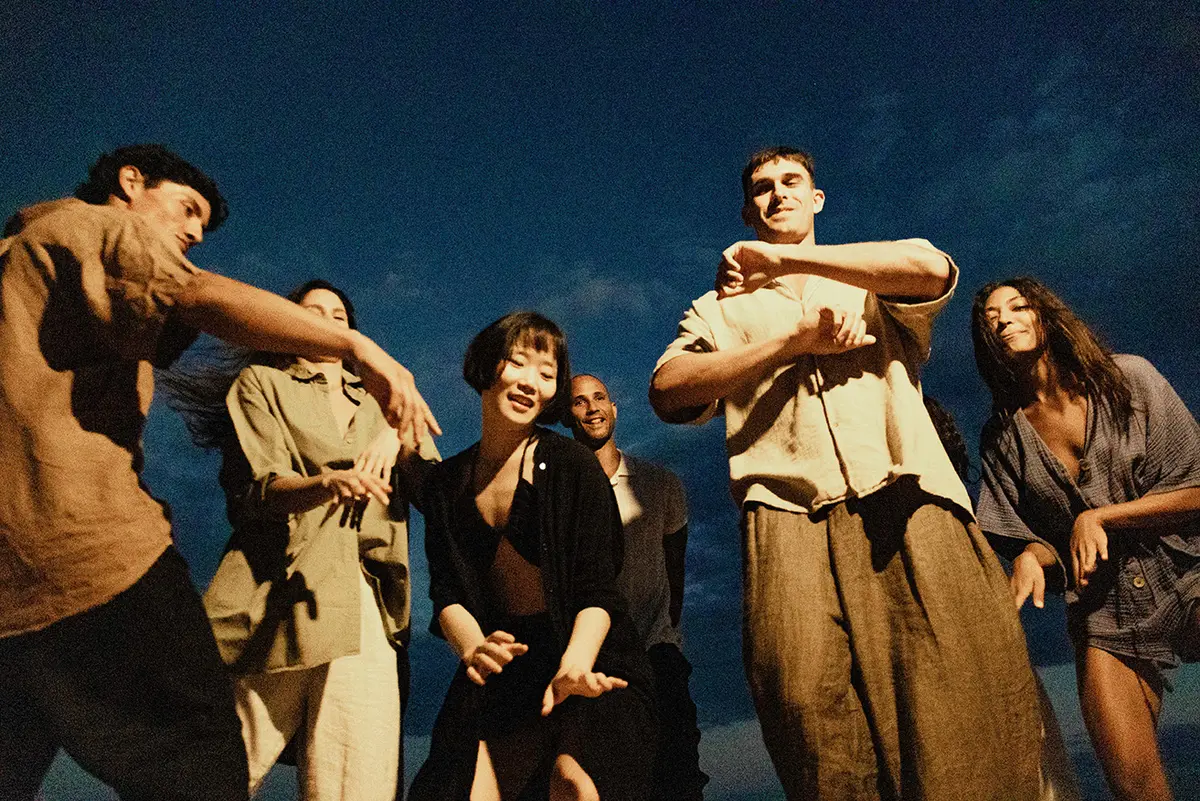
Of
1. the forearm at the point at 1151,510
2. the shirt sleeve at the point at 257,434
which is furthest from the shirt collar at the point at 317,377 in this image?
the forearm at the point at 1151,510

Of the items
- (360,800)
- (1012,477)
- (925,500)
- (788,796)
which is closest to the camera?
(788,796)

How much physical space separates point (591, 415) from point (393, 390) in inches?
68.9

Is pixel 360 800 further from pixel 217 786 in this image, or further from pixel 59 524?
pixel 59 524

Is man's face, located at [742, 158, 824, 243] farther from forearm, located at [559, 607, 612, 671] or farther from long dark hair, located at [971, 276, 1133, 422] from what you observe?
forearm, located at [559, 607, 612, 671]

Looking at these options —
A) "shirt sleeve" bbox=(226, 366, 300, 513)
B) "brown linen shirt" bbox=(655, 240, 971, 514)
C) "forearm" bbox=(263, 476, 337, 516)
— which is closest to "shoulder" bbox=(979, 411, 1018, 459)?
"brown linen shirt" bbox=(655, 240, 971, 514)

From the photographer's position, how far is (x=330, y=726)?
293 centimetres

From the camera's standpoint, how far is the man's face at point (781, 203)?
10.00ft

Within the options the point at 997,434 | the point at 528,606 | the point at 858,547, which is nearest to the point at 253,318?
the point at 528,606

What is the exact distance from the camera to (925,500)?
8.43 ft

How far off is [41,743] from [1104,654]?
3.41 m

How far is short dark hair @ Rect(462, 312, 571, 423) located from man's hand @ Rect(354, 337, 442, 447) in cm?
67

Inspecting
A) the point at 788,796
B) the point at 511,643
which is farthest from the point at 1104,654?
the point at 511,643

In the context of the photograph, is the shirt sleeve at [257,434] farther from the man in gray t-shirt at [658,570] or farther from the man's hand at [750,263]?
the man's hand at [750,263]

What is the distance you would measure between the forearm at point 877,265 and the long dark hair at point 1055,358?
53.9 inches
